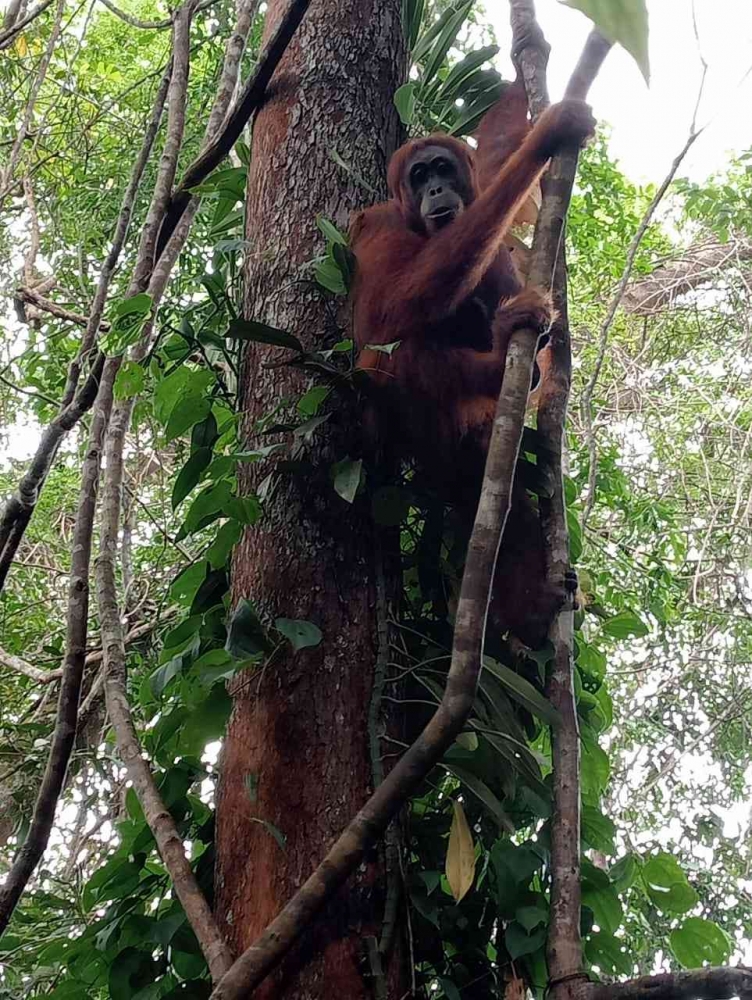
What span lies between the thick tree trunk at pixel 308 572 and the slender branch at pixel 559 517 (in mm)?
299

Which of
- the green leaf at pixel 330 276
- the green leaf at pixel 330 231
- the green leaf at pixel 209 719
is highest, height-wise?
the green leaf at pixel 330 231

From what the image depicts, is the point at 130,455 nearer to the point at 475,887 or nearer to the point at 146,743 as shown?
the point at 146,743

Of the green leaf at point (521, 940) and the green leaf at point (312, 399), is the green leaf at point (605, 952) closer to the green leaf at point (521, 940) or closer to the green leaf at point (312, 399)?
the green leaf at point (521, 940)

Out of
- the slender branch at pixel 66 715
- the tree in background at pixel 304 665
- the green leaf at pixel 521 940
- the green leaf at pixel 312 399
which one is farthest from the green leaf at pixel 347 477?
the green leaf at pixel 521 940

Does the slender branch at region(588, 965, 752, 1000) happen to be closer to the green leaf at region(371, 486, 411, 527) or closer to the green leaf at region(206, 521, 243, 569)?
the green leaf at region(371, 486, 411, 527)

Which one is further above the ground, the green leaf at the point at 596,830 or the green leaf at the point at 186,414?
the green leaf at the point at 186,414

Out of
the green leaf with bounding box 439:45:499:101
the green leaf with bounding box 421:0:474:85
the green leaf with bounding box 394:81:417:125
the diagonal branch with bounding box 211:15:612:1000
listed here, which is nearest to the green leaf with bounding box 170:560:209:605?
the diagonal branch with bounding box 211:15:612:1000

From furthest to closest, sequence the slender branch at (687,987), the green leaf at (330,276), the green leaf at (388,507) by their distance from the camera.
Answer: the green leaf at (330,276) < the green leaf at (388,507) < the slender branch at (687,987)

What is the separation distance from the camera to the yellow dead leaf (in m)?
1.84

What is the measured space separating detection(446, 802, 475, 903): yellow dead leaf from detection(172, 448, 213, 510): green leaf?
0.96m

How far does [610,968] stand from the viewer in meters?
2.11

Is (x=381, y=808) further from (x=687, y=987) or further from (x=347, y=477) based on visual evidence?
(x=347, y=477)

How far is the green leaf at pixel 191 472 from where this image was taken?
2.36 metres

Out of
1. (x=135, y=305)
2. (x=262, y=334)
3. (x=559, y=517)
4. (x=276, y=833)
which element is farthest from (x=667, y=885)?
(x=135, y=305)
